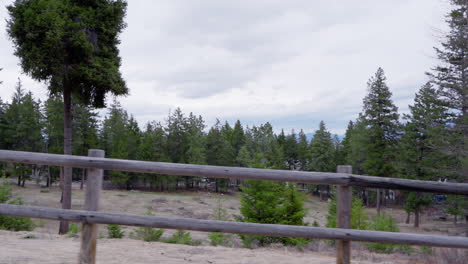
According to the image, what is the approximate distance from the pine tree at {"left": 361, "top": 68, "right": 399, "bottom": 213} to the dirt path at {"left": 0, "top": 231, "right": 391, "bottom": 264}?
110 ft

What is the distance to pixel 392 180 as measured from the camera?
397 centimetres

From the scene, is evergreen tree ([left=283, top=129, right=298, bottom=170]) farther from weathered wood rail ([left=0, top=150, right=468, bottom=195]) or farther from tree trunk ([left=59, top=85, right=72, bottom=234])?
weathered wood rail ([left=0, top=150, right=468, bottom=195])

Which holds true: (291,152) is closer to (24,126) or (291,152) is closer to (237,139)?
(237,139)

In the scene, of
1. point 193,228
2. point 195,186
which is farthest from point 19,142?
point 193,228

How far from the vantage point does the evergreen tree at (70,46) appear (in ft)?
47.2

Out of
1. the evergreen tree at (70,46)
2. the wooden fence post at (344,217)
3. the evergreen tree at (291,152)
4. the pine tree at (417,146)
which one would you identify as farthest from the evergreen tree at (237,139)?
the wooden fence post at (344,217)

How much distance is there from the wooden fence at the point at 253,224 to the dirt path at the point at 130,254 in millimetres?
1498

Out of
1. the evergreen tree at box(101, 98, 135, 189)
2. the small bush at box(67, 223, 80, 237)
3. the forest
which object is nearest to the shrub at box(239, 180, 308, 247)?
the forest

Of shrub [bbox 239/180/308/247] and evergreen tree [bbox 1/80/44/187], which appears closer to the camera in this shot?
shrub [bbox 239/180/308/247]

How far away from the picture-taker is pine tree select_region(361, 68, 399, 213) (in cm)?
3716

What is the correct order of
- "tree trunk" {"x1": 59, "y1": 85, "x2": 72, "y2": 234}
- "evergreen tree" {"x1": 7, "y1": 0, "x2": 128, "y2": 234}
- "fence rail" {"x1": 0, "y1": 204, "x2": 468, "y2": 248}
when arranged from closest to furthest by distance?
"fence rail" {"x1": 0, "y1": 204, "x2": 468, "y2": 248} → "evergreen tree" {"x1": 7, "y1": 0, "x2": 128, "y2": 234} → "tree trunk" {"x1": 59, "y1": 85, "x2": 72, "y2": 234}

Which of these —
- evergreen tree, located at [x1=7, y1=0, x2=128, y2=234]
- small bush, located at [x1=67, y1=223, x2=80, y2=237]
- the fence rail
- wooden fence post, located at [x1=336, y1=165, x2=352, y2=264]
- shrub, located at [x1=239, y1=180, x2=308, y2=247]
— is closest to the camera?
the fence rail

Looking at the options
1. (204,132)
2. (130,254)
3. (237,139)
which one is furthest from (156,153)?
(130,254)

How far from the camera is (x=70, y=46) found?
15047mm
